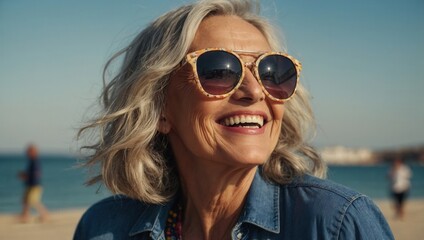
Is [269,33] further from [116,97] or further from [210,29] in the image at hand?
[116,97]

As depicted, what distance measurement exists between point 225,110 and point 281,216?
605 millimetres

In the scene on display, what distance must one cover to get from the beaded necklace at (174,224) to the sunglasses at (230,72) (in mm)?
807

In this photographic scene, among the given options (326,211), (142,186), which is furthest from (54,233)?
(326,211)

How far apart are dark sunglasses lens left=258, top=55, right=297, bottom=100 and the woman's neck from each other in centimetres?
43

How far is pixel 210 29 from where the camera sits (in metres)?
2.67

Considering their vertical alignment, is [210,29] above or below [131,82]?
above

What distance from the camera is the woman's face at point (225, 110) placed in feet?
8.07

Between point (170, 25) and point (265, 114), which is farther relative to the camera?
point (170, 25)

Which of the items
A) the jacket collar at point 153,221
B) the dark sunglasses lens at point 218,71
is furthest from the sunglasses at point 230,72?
the jacket collar at point 153,221

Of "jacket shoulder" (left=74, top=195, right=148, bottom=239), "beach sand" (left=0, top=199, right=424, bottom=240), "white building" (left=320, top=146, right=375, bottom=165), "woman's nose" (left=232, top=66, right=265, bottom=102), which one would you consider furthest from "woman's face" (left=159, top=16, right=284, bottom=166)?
"white building" (left=320, top=146, right=375, bottom=165)

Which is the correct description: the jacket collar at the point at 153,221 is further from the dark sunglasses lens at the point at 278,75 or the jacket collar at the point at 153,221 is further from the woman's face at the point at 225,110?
Result: the dark sunglasses lens at the point at 278,75

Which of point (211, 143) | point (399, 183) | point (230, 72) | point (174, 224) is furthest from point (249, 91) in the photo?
point (399, 183)

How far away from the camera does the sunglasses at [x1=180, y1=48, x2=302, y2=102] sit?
2.53 metres

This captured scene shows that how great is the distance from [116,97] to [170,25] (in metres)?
0.55
